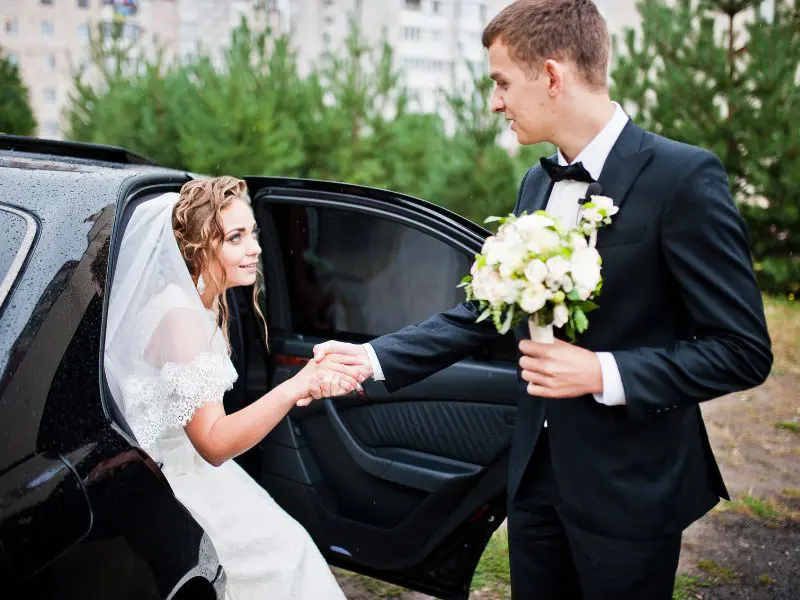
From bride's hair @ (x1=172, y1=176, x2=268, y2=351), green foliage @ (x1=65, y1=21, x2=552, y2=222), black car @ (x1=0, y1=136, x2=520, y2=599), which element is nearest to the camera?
black car @ (x1=0, y1=136, x2=520, y2=599)

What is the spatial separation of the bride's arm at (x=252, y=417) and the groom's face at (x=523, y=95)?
33.0 inches

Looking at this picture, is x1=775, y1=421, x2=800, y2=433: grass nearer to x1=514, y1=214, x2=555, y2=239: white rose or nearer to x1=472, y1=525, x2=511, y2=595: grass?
x1=472, y1=525, x2=511, y2=595: grass

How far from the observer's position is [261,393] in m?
2.97

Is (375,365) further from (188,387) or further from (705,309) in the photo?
(705,309)

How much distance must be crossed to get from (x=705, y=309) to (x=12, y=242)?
145 cm

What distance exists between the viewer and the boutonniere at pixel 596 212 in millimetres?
1575

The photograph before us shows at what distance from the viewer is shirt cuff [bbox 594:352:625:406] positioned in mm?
1622

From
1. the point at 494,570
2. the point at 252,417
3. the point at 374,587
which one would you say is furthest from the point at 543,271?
the point at 494,570

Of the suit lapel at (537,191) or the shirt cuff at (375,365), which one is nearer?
the suit lapel at (537,191)

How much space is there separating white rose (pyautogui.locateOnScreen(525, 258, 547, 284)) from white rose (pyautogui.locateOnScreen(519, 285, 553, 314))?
0.05ft

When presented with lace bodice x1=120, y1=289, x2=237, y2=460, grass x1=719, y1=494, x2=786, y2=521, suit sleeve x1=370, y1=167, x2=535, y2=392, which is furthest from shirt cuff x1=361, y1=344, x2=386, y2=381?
grass x1=719, y1=494, x2=786, y2=521

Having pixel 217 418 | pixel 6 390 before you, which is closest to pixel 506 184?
pixel 217 418

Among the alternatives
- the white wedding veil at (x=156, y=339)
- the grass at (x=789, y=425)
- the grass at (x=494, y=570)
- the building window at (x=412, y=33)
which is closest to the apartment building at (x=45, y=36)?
the building window at (x=412, y=33)

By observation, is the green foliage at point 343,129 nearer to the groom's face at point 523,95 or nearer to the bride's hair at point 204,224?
the bride's hair at point 204,224
